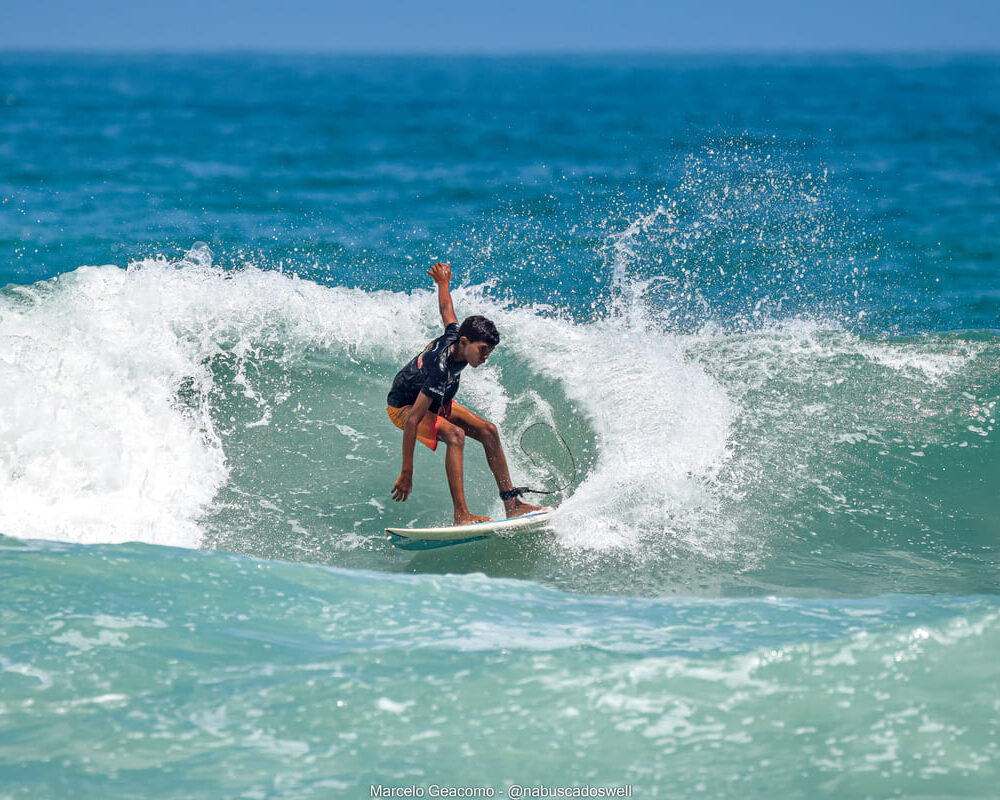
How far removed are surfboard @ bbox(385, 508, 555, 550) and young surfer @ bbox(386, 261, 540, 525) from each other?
0.12 metres

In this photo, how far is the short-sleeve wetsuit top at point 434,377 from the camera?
6.10 m

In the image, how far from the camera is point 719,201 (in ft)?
64.3

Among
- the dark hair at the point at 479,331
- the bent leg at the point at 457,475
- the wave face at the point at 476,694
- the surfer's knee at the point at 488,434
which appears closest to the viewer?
the wave face at the point at 476,694

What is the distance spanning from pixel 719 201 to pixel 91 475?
605 inches

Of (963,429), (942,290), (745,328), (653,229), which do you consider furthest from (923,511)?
(653,229)

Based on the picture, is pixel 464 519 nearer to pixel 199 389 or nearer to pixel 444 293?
pixel 444 293

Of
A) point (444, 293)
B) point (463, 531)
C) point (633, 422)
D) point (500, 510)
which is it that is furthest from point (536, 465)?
point (444, 293)

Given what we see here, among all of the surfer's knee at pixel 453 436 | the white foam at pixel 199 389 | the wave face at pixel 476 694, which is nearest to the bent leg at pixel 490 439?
the surfer's knee at pixel 453 436

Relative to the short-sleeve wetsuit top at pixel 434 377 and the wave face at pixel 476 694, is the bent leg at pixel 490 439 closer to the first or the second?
the short-sleeve wetsuit top at pixel 434 377

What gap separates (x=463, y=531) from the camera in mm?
6117

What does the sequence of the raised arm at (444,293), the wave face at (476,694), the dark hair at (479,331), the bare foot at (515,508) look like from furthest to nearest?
1. the raised arm at (444,293)
2. the bare foot at (515,508)
3. the dark hair at (479,331)
4. the wave face at (476,694)

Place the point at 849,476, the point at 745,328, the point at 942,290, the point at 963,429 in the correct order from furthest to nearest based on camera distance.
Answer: the point at 942,290
the point at 745,328
the point at 963,429
the point at 849,476

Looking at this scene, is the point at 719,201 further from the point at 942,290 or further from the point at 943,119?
the point at 943,119

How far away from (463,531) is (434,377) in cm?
96
